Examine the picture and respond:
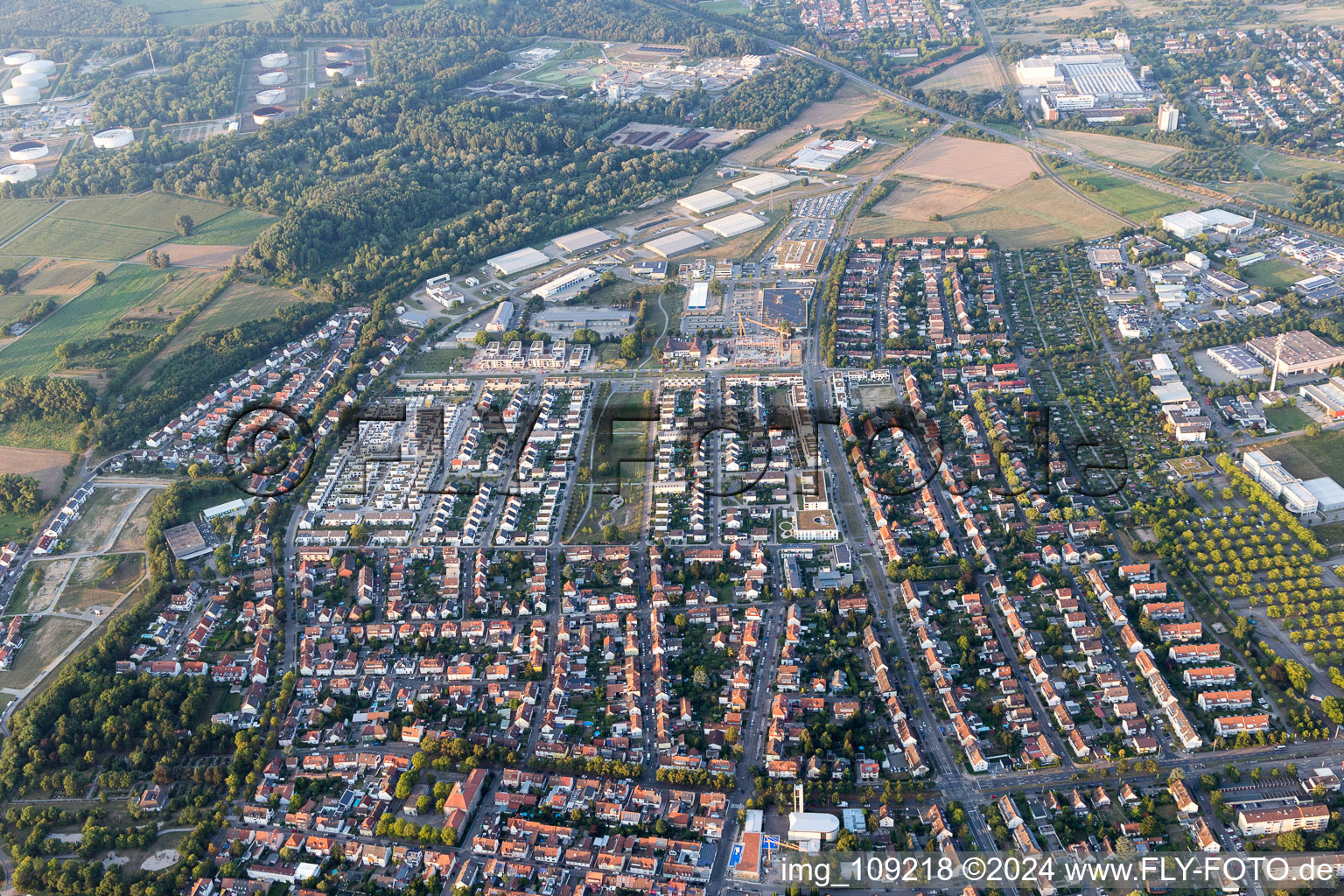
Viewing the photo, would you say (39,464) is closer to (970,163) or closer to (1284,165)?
(970,163)

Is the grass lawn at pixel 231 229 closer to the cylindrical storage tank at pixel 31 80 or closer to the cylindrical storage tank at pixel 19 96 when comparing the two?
the cylindrical storage tank at pixel 19 96

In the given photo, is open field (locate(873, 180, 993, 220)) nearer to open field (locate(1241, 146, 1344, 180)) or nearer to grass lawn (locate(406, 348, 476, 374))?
open field (locate(1241, 146, 1344, 180))

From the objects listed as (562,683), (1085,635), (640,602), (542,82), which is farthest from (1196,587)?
(542,82)

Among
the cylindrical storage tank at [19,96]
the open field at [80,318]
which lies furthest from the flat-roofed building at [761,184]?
the cylindrical storage tank at [19,96]

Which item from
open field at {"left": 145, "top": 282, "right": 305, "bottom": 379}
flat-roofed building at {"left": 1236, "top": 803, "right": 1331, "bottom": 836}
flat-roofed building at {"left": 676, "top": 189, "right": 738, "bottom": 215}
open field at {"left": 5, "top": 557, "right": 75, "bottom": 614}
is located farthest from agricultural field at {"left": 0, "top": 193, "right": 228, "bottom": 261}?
flat-roofed building at {"left": 1236, "top": 803, "right": 1331, "bottom": 836}

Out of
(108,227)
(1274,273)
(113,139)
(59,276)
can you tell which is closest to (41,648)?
(59,276)
